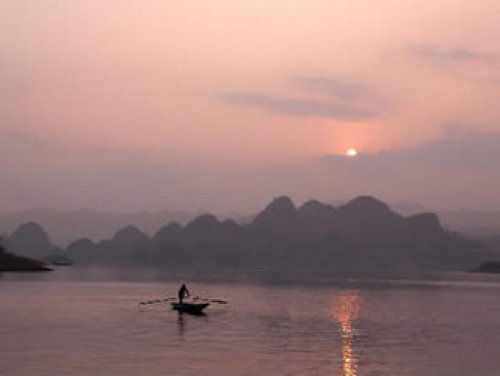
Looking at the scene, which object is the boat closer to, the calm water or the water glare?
the calm water

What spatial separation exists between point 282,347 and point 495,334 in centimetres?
2717

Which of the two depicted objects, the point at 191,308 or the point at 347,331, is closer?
the point at 347,331

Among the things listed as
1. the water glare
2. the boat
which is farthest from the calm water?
the boat

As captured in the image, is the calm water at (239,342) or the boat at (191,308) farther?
the boat at (191,308)

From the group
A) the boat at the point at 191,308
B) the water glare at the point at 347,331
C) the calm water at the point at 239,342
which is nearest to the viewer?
the calm water at the point at 239,342

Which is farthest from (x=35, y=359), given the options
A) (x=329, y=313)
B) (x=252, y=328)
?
(x=329, y=313)

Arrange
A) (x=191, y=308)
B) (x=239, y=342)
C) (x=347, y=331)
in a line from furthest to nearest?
(x=191, y=308), (x=347, y=331), (x=239, y=342)

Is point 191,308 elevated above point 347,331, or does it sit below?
above

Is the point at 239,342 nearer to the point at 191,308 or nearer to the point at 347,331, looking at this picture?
the point at 347,331

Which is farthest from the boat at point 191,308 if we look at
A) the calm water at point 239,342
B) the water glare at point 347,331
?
the water glare at point 347,331

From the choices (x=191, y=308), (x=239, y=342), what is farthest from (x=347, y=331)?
(x=191, y=308)

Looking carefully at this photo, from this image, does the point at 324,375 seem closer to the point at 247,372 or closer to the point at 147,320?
the point at 247,372

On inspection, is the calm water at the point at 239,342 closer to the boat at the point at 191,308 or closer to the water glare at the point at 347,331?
the water glare at the point at 347,331

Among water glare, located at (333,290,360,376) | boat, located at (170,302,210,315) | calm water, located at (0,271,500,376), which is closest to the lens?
calm water, located at (0,271,500,376)
